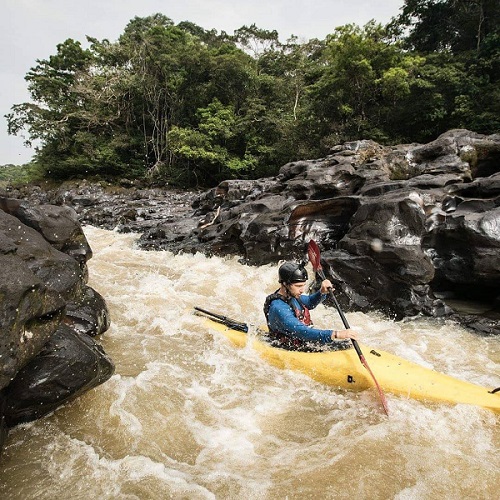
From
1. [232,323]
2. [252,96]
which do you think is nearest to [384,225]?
[232,323]

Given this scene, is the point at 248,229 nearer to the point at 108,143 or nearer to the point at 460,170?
the point at 460,170

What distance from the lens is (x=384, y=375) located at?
3363mm

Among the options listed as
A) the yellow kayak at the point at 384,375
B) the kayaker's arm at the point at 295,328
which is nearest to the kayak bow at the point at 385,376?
the yellow kayak at the point at 384,375

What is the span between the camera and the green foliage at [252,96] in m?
17.4

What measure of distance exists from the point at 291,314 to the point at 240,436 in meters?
1.31

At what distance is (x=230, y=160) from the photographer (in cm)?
2467

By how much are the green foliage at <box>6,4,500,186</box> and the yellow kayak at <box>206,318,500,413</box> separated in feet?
53.0

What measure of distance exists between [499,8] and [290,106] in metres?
13.4

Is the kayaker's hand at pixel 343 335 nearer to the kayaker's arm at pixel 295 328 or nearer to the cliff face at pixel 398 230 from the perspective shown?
the kayaker's arm at pixel 295 328

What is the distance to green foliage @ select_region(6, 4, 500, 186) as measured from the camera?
17391 mm

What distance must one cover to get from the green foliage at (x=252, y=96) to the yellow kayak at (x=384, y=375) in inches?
635

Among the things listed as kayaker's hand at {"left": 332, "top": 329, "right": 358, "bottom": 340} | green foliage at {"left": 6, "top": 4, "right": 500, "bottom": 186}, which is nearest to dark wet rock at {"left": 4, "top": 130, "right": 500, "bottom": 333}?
kayaker's hand at {"left": 332, "top": 329, "right": 358, "bottom": 340}

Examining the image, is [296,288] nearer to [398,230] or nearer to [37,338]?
[37,338]

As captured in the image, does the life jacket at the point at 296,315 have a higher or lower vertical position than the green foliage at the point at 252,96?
lower
